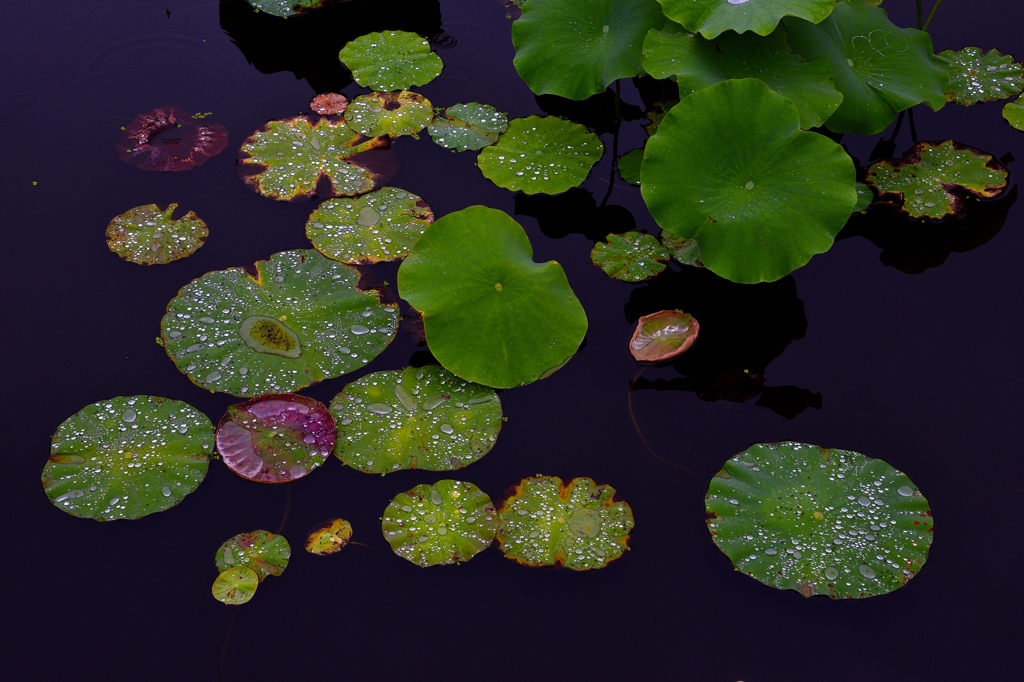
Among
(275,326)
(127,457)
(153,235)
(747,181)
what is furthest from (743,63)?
(127,457)

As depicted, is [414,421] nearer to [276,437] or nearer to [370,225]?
[276,437]

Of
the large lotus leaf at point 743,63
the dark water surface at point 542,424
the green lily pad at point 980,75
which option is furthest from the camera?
the green lily pad at point 980,75

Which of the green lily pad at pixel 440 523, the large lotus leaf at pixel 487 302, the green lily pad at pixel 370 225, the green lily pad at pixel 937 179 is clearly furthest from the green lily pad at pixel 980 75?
the green lily pad at pixel 440 523

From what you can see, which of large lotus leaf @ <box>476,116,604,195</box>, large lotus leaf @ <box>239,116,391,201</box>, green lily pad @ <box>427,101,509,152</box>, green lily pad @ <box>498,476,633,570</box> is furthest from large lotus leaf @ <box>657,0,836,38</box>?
green lily pad @ <box>498,476,633,570</box>

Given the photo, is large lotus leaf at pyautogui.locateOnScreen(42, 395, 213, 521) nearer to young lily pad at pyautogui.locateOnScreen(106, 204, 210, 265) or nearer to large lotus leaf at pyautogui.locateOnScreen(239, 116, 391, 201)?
young lily pad at pyautogui.locateOnScreen(106, 204, 210, 265)

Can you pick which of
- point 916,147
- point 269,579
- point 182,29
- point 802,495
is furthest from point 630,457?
point 182,29

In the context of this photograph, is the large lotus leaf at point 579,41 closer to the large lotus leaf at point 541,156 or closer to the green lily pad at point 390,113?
the large lotus leaf at point 541,156
